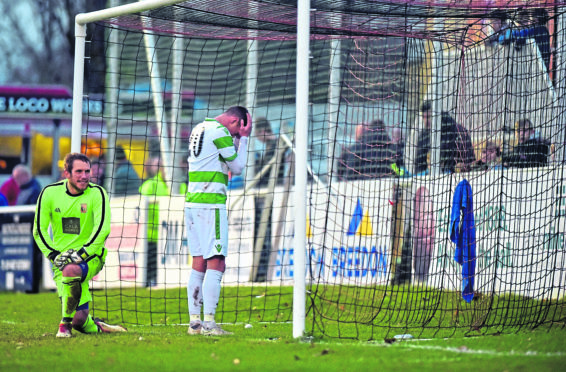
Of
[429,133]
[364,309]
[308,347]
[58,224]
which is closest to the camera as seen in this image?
[308,347]

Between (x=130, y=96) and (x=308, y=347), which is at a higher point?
(x=130, y=96)

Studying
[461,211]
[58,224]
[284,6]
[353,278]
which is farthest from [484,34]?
[58,224]

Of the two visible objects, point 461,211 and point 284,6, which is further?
point 461,211

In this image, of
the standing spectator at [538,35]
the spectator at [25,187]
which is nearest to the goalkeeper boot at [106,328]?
the standing spectator at [538,35]

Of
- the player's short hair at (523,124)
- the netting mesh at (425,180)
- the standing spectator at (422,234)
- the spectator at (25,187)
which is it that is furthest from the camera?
the spectator at (25,187)

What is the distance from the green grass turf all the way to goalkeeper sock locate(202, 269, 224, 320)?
1.10 feet

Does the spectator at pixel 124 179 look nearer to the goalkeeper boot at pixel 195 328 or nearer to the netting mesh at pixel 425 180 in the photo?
the netting mesh at pixel 425 180

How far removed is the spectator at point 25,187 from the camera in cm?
2069

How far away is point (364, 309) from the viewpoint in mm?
11109

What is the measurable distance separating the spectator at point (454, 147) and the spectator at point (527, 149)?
0.56 meters

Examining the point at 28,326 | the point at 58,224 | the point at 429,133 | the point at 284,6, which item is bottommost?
the point at 28,326

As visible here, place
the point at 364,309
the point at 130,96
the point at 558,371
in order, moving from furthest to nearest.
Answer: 1. the point at 130,96
2. the point at 364,309
3. the point at 558,371

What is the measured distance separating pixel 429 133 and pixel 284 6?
4140 mm

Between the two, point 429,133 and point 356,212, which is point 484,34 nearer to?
point 429,133
